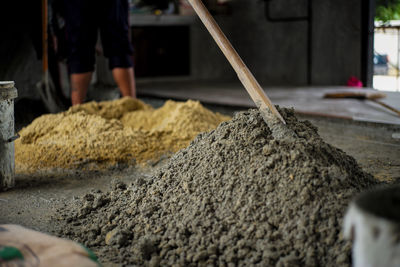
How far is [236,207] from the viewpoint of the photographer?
66.7 inches

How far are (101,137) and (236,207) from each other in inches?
Answer: 61.6

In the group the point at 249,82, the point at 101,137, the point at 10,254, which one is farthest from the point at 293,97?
the point at 10,254

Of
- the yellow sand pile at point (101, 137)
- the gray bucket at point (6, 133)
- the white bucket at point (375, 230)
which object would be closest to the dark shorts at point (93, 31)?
the yellow sand pile at point (101, 137)

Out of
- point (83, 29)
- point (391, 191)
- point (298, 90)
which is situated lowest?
point (298, 90)

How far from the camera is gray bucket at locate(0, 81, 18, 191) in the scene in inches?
94.0

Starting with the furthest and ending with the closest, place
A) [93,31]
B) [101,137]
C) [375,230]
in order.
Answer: [93,31] < [101,137] < [375,230]

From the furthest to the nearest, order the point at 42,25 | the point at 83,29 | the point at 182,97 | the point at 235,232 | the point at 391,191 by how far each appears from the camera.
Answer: the point at 182,97
the point at 42,25
the point at 83,29
the point at 235,232
the point at 391,191

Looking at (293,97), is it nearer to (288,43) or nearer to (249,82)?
(288,43)

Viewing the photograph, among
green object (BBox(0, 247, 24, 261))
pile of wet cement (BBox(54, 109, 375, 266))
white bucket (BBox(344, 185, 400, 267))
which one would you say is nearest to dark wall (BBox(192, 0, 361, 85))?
pile of wet cement (BBox(54, 109, 375, 266))

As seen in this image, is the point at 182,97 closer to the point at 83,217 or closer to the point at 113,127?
the point at 113,127

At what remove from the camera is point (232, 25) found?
7.79m

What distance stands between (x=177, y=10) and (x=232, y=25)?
35.4 inches

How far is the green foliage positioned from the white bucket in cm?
636

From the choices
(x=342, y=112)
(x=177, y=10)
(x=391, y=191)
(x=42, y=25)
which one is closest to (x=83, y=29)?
(x=42, y=25)
